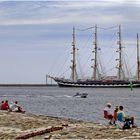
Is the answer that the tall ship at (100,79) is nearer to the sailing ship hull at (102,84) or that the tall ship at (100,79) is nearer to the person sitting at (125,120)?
the sailing ship hull at (102,84)

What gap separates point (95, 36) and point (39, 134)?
152038 mm

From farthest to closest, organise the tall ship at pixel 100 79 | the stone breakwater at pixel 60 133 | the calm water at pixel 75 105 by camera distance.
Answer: the tall ship at pixel 100 79, the calm water at pixel 75 105, the stone breakwater at pixel 60 133

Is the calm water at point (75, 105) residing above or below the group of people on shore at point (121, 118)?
below

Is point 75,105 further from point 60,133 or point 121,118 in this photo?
point 60,133

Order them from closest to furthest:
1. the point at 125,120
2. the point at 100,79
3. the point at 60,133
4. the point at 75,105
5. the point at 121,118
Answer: the point at 60,133, the point at 125,120, the point at 121,118, the point at 75,105, the point at 100,79

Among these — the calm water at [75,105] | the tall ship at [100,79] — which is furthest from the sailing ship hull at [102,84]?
the calm water at [75,105]

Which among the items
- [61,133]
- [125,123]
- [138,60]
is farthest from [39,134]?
[138,60]

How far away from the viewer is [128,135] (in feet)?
67.7

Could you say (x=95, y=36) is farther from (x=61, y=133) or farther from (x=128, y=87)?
(x=61, y=133)

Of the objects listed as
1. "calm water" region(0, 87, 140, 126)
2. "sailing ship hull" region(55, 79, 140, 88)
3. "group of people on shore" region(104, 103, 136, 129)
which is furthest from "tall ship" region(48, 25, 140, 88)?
"group of people on shore" region(104, 103, 136, 129)

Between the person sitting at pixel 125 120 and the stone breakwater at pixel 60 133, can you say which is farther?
the person sitting at pixel 125 120

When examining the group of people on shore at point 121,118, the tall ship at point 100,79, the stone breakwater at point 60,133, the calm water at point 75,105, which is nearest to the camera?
the stone breakwater at point 60,133

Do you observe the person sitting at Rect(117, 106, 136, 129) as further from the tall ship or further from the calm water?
the tall ship

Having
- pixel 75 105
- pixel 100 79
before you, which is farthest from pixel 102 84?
pixel 75 105
